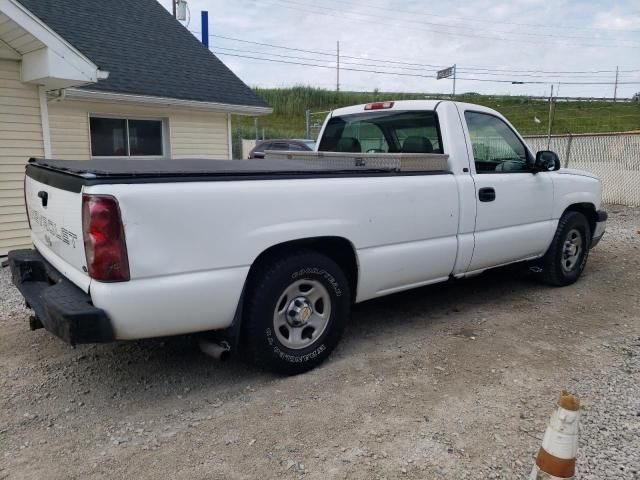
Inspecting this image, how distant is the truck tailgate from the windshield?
2.95 m

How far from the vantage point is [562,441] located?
→ 7.01ft

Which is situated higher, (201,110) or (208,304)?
(201,110)

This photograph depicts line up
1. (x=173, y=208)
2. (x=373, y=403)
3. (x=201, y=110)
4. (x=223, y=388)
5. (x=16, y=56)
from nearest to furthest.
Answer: (x=173, y=208) < (x=373, y=403) < (x=223, y=388) < (x=16, y=56) < (x=201, y=110)

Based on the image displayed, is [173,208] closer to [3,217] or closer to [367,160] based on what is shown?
[367,160]

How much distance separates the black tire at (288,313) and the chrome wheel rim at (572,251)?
10.8ft

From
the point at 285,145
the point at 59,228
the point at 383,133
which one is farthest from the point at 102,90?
the point at 285,145

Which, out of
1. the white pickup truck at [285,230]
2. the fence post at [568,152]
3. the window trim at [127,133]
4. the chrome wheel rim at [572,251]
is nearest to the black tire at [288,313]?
the white pickup truck at [285,230]

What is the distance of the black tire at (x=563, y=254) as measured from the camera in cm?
579

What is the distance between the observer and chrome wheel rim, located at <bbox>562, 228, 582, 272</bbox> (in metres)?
5.99

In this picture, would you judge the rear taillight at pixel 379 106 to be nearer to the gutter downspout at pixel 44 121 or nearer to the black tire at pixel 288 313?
the black tire at pixel 288 313

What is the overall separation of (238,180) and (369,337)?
1.99m

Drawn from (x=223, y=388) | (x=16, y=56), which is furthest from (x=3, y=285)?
(x=223, y=388)

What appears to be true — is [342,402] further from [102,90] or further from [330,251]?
[102,90]

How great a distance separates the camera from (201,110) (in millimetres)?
10617
